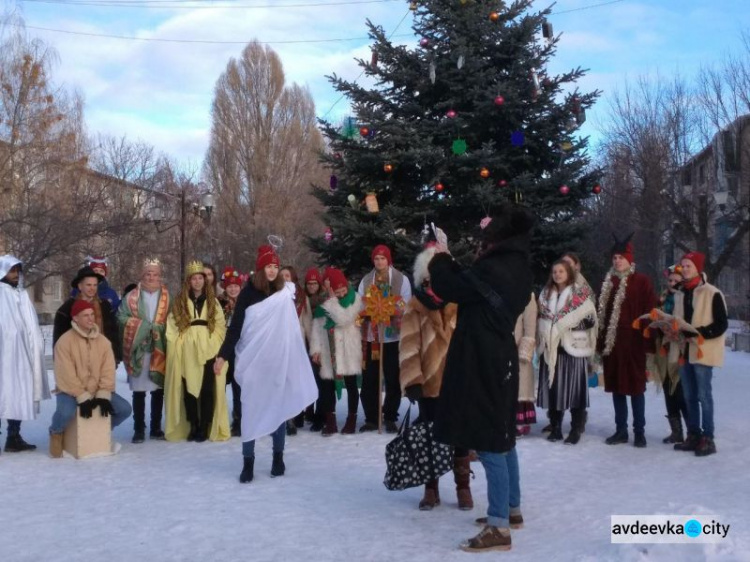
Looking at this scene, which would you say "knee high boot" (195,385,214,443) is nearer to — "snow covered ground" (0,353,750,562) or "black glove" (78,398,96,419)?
"snow covered ground" (0,353,750,562)

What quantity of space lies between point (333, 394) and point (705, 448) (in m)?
4.08

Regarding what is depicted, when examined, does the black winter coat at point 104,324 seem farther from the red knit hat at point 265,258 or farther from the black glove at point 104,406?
the red knit hat at point 265,258

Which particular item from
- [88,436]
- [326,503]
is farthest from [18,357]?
[326,503]

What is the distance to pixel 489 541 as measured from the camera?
4.91 m

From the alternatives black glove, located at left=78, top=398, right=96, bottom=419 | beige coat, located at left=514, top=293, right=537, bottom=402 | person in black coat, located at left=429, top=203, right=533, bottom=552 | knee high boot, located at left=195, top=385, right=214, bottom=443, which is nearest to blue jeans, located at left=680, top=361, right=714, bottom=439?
beige coat, located at left=514, top=293, right=537, bottom=402

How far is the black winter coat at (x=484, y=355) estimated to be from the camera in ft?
16.3

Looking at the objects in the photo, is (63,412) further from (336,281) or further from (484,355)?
(484,355)

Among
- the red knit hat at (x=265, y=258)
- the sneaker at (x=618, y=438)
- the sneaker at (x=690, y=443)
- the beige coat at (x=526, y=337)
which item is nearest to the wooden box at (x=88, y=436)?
the red knit hat at (x=265, y=258)

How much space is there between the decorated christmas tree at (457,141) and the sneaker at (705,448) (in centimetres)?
565

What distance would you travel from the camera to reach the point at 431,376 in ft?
20.9

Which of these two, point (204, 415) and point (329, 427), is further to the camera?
point (329, 427)

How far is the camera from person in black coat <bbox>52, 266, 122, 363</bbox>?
8461 mm

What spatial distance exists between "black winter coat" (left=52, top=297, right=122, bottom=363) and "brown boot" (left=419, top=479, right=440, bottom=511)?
4.29 m

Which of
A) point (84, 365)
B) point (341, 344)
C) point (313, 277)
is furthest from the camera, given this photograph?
point (313, 277)
